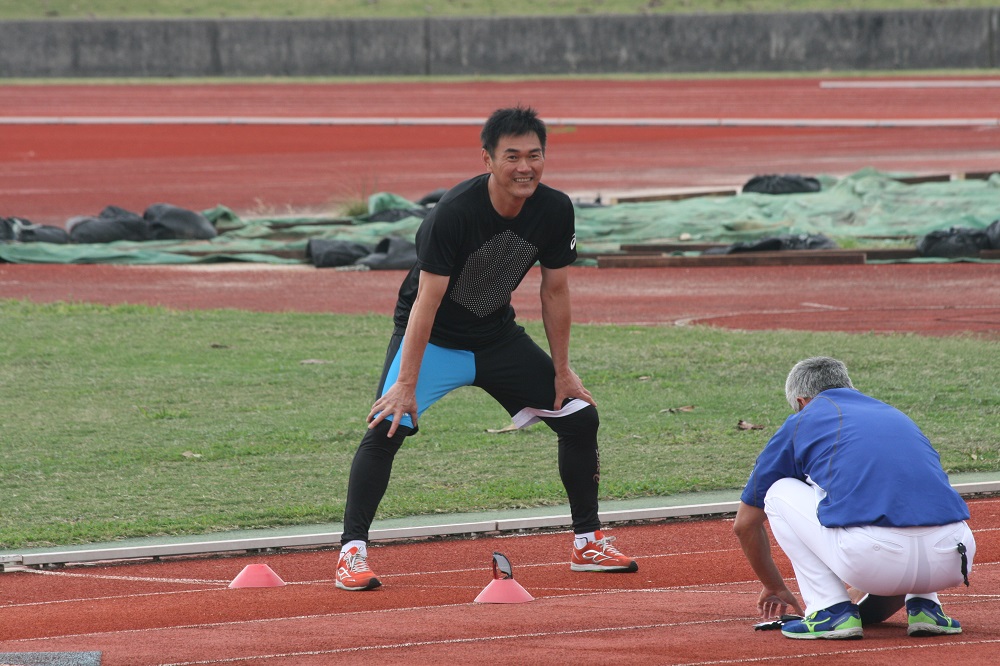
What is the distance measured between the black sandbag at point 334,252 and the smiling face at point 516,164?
12494 mm

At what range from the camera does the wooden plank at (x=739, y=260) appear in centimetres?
1773

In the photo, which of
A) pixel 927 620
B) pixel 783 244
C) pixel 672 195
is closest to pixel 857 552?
pixel 927 620

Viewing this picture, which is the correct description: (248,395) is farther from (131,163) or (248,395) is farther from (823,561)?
(131,163)

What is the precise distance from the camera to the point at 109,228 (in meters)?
20.0

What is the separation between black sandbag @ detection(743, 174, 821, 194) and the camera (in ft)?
73.8

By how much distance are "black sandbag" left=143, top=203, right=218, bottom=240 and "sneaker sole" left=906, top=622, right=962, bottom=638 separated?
A: 16.5 metres

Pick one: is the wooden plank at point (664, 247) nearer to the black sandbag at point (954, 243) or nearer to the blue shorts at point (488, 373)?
the black sandbag at point (954, 243)

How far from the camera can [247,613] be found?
19.7 ft

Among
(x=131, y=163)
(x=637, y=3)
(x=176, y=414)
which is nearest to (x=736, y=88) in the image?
(x=637, y=3)

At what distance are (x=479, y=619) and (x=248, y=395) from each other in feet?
18.2

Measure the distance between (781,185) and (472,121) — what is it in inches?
714

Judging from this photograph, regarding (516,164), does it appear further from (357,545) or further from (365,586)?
(365,586)

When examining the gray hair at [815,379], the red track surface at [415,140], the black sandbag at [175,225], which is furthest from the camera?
the red track surface at [415,140]

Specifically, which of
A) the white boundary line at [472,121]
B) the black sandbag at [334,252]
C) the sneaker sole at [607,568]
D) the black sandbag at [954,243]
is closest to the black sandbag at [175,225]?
the black sandbag at [334,252]
